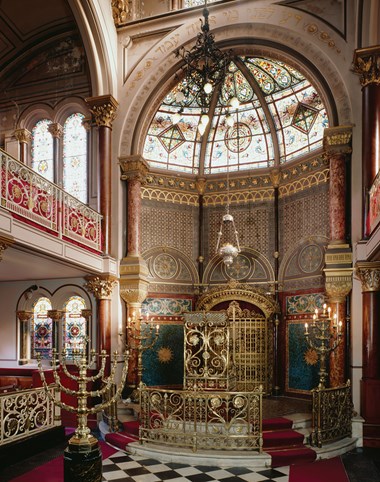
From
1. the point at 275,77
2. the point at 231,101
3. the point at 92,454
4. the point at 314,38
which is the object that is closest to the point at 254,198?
the point at 275,77

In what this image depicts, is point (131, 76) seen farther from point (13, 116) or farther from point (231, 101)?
point (231, 101)

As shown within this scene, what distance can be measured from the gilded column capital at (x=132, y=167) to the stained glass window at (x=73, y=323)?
3300 mm

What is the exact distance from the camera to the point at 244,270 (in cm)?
1320

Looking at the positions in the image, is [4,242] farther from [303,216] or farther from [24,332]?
[303,216]

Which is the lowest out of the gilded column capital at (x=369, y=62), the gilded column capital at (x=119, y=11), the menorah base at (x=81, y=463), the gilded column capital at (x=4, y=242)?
the menorah base at (x=81, y=463)

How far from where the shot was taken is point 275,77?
12875 mm

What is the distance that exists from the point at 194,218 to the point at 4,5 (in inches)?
286

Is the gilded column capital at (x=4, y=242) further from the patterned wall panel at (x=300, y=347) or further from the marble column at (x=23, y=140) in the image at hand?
the patterned wall panel at (x=300, y=347)

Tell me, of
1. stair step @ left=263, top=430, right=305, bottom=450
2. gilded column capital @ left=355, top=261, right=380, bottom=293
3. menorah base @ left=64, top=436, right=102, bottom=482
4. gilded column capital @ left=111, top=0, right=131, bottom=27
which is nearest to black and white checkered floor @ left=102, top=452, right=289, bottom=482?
stair step @ left=263, top=430, right=305, bottom=450

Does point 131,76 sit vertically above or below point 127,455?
above

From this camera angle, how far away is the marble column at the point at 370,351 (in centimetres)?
890

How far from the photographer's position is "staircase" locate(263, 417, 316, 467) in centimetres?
781

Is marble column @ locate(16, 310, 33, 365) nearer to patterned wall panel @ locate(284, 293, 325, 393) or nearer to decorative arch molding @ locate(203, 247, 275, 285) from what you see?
decorative arch molding @ locate(203, 247, 275, 285)

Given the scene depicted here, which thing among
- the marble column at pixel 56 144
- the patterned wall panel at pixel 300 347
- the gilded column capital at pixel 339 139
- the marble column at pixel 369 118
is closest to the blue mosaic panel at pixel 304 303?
the patterned wall panel at pixel 300 347
